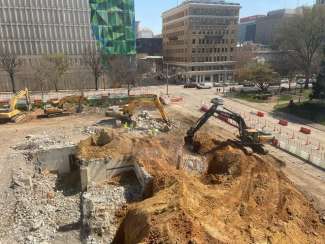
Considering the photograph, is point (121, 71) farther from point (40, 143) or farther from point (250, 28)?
point (250, 28)

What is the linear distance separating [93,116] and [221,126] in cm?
1809

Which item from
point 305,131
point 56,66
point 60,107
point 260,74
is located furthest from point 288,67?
point 56,66

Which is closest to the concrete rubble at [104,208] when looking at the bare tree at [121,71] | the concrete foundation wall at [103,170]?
the concrete foundation wall at [103,170]

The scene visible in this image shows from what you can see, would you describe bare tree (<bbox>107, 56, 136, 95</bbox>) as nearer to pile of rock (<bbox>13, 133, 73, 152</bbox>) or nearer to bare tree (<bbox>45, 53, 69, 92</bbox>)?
bare tree (<bbox>45, 53, 69, 92</bbox>)

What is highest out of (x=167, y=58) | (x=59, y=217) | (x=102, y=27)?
(x=102, y=27)

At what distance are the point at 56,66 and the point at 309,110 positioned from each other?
47.2 meters

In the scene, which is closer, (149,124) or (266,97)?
(149,124)

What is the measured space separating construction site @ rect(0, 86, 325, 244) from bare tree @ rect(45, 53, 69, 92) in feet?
78.3

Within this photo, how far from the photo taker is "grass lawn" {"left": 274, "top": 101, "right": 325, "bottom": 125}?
39.4 metres

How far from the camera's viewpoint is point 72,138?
31562 mm

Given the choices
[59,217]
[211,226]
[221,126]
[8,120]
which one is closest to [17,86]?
[8,120]

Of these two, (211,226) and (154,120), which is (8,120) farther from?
(211,226)

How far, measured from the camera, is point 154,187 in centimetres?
2011

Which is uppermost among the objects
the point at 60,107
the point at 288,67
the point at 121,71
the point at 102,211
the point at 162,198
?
the point at 288,67
